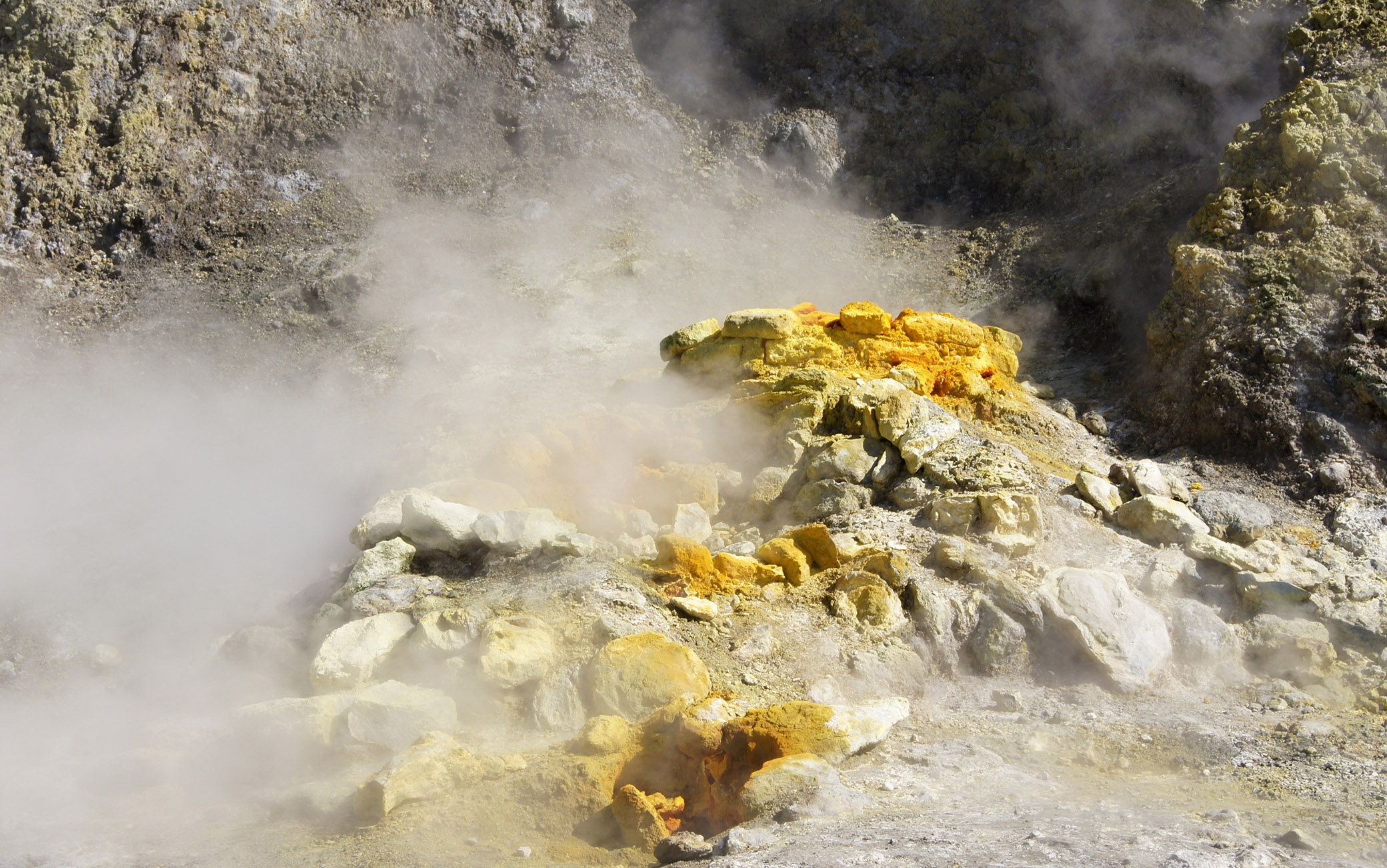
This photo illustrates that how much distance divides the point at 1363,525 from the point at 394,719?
520cm

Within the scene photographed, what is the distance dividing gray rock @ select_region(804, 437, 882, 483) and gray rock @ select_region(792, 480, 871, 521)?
0.06 metres

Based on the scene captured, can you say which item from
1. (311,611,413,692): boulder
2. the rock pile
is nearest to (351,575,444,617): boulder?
the rock pile

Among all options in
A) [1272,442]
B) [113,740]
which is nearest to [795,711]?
[113,740]

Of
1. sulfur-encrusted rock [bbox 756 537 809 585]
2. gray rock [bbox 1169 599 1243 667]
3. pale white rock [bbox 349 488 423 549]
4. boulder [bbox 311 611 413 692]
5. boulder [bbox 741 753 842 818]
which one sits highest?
pale white rock [bbox 349 488 423 549]

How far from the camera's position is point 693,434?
646 centimetres

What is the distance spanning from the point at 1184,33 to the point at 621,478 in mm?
8641

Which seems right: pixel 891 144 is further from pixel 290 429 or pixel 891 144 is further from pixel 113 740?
pixel 113 740

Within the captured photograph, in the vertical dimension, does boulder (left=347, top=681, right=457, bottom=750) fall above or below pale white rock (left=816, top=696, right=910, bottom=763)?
above

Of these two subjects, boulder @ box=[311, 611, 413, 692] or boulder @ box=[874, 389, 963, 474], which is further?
Answer: boulder @ box=[874, 389, 963, 474]

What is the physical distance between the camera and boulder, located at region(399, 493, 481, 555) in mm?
5375

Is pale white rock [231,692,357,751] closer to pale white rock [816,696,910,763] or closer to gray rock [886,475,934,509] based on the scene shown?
pale white rock [816,696,910,763]

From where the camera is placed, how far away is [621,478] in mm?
6129

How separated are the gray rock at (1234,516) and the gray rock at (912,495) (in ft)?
5.00

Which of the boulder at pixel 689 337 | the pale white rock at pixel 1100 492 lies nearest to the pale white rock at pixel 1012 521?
the pale white rock at pixel 1100 492
